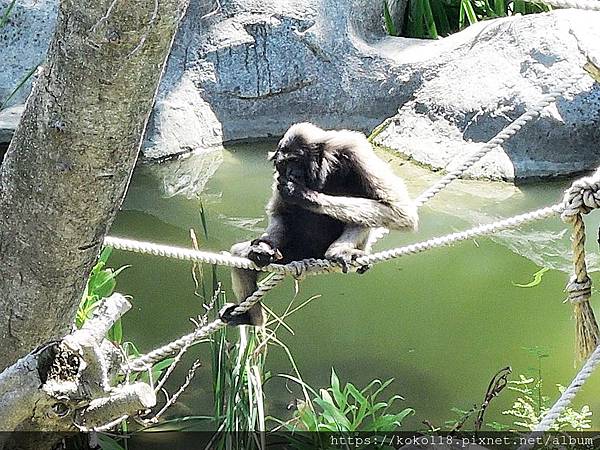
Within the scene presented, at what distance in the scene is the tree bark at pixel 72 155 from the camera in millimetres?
2068

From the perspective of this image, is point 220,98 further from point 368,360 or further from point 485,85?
point 368,360

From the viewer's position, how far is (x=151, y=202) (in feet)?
22.6

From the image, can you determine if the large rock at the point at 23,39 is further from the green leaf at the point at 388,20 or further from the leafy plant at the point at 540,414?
the leafy plant at the point at 540,414

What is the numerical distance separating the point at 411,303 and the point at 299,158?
2.33 meters

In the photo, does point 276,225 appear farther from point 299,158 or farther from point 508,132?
point 508,132

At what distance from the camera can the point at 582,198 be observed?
8.31 ft

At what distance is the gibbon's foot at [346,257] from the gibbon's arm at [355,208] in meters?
0.17

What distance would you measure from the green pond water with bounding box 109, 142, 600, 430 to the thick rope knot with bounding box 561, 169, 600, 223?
2.10 meters

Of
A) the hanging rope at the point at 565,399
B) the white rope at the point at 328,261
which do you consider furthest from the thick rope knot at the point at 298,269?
the hanging rope at the point at 565,399

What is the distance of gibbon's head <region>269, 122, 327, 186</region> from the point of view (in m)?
3.58

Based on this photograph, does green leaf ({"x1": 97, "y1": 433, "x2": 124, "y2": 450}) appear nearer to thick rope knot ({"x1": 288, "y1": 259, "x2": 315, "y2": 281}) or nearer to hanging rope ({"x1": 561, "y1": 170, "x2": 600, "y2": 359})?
thick rope knot ({"x1": 288, "y1": 259, "x2": 315, "y2": 281})

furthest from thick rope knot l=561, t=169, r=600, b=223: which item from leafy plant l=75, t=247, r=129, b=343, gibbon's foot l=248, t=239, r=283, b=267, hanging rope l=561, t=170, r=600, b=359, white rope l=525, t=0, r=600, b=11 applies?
leafy plant l=75, t=247, r=129, b=343

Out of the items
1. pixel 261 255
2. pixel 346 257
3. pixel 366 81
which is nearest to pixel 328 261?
pixel 346 257

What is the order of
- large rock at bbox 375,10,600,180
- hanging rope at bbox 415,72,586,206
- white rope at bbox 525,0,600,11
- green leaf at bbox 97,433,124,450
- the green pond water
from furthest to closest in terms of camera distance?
large rock at bbox 375,10,600,180 → the green pond water → green leaf at bbox 97,433,124,450 → hanging rope at bbox 415,72,586,206 → white rope at bbox 525,0,600,11
